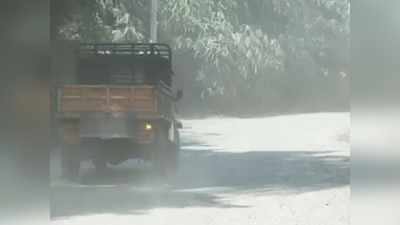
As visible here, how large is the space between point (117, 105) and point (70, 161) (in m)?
0.51

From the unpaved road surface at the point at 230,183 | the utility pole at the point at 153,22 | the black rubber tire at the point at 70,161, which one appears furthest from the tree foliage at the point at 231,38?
the black rubber tire at the point at 70,161

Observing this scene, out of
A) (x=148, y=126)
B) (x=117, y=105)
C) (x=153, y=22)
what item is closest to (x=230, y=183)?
(x=148, y=126)

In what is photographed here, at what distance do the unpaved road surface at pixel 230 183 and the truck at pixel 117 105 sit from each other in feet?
0.36

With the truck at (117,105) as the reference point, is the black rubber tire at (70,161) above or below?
below

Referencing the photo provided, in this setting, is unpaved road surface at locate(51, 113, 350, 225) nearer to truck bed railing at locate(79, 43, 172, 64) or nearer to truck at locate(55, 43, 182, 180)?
truck at locate(55, 43, 182, 180)

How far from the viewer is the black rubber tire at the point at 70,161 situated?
15.0 ft

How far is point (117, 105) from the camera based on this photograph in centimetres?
448

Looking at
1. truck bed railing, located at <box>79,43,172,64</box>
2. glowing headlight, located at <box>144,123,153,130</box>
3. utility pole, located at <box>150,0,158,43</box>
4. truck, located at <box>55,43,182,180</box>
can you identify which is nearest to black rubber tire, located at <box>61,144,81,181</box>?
truck, located at <box>55,43,182,180</box>

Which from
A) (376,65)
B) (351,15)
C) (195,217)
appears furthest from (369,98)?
(195,217)

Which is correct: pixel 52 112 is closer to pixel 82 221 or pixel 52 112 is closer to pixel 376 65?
pixel 82 221

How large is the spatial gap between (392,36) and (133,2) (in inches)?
66.1

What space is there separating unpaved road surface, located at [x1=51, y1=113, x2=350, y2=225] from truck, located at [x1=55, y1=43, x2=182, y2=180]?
110 millimetres

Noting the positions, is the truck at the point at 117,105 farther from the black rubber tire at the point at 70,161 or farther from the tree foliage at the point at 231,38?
the tree foliage at the point at 231,38

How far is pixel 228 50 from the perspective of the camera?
454 cm
